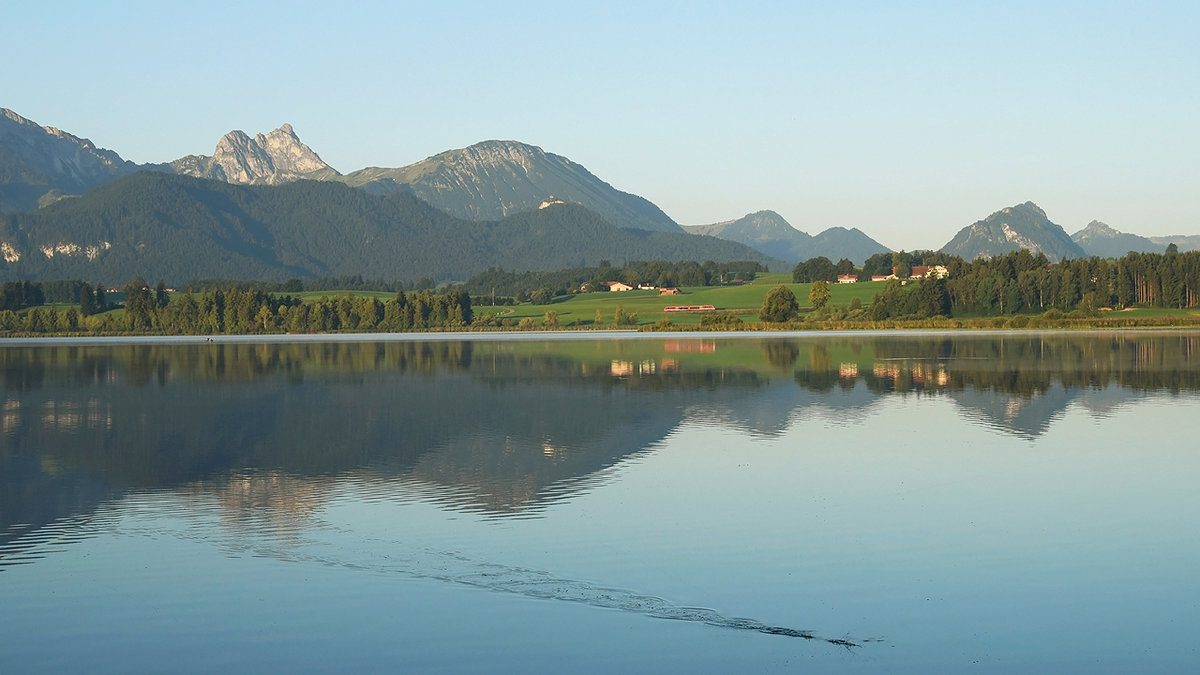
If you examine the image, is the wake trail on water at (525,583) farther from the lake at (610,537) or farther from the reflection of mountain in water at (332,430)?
the reflection of mountain in water at (332,430)

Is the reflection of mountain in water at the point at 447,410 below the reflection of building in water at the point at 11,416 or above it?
above

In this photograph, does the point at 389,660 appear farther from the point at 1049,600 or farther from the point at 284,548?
the point at 1049,600

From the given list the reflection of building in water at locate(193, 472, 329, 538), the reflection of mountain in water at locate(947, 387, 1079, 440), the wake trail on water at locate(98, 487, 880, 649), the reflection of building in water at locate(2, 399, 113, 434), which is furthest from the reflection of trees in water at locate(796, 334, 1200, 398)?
the wake trail on water at locate(98, 487, 880, 649)

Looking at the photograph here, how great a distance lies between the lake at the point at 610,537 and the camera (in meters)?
19.1

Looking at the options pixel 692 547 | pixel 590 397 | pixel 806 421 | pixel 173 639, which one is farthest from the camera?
pixel 590 397

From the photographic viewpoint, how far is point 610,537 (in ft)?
87.9

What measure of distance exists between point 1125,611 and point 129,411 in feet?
171

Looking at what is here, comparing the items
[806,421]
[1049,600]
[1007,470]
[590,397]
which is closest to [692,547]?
[1049,600]

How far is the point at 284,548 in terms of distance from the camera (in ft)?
86.2

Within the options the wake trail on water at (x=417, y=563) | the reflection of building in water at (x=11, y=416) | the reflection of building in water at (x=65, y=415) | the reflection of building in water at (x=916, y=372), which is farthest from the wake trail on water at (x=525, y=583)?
the reflection of building in water at (x=916, y=372)

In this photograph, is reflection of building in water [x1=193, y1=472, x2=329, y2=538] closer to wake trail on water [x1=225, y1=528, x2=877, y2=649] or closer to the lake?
the lake

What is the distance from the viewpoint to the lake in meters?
19.1

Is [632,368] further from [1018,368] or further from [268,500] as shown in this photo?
[268,500]

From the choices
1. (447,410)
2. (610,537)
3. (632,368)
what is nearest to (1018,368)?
(632,368)
